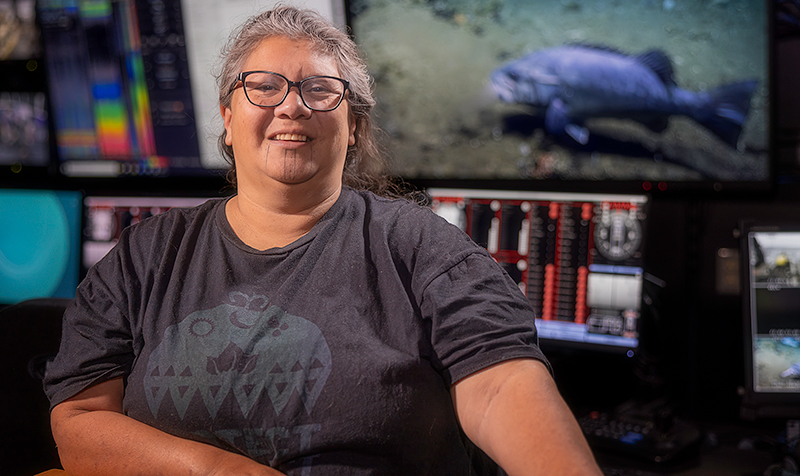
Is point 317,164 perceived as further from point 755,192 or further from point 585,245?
point 755,192

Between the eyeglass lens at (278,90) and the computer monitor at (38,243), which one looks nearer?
the eyeglass lens at (278,90)

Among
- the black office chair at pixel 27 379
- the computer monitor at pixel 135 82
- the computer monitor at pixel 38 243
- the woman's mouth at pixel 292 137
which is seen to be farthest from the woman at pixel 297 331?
the computer monitor at pixel 38 243

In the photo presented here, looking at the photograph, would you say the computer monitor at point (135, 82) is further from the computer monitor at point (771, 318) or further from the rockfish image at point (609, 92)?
the computer monitor at point (771, 318)

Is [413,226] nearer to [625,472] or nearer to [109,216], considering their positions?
[625,472]

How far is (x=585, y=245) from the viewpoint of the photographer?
183cm

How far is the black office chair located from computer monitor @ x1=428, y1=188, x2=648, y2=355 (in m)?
1.12

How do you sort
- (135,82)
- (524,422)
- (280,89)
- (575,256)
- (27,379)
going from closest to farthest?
(524,422), (280,89), (27,379), (575,256), (135,82)

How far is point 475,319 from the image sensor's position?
0.95 m

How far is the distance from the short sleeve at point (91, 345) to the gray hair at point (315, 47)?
38 centimetres

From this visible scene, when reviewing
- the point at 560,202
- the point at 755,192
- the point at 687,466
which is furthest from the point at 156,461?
the point at 755,192

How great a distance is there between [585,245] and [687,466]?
600 millimetres

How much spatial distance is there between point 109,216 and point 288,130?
4.92ft

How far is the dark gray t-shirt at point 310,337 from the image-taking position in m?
0.97

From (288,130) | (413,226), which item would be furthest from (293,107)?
(413,226)
